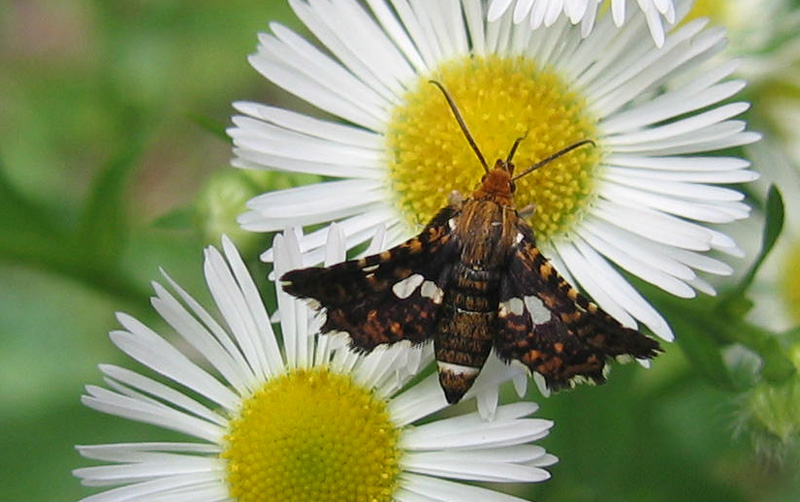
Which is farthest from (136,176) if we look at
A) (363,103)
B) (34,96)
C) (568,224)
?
(568,224)

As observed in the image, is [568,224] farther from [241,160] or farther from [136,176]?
[136,176]

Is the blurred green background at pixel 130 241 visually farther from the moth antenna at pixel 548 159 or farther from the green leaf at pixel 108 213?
the moth antenna at pixel 548 159

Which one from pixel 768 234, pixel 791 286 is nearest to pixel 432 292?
pixel 768 234

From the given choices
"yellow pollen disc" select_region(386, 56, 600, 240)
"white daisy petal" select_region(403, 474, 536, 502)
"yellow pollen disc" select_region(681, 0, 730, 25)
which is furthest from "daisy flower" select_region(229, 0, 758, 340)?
"yellow pollen disc" select_region(681, 0, 730, 25)

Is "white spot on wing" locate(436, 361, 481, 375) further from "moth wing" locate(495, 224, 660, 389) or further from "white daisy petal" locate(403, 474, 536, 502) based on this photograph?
"white daisy petal" locate(403, 474, 536, 502)

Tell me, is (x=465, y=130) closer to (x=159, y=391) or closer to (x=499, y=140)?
(x=499, y=140)

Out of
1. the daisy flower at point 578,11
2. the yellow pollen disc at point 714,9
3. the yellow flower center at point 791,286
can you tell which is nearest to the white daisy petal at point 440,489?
the daisy flower at point 578,11
